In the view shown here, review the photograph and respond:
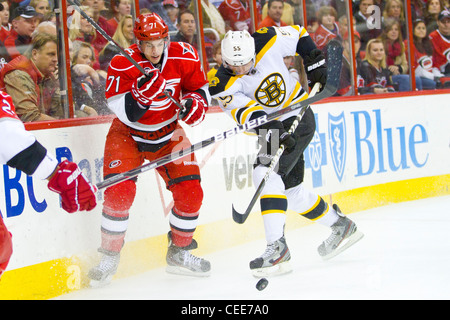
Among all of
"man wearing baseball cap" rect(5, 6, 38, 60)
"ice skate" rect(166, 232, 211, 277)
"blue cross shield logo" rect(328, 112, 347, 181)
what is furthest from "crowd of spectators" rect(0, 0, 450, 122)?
"ice skate" rect(166, 232, 211, 277)

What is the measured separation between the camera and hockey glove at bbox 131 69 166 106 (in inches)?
115

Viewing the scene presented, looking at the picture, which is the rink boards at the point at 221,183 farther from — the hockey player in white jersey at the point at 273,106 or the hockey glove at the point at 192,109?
the hockey player in white jersey at the point at 273,106

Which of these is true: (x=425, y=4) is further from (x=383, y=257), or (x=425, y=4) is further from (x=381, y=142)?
(x=383, y=257)

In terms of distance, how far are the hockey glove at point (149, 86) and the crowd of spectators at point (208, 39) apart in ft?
2.32

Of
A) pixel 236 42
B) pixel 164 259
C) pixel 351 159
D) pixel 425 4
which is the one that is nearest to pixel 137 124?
pixel 236 42

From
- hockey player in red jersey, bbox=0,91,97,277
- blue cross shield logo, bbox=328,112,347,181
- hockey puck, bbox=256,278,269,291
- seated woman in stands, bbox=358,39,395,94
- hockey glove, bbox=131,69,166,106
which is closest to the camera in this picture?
hockey player in red jersey, bbox=0,91,97,277

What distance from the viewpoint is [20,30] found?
135 inches

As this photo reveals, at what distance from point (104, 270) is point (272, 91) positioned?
1.12 meters

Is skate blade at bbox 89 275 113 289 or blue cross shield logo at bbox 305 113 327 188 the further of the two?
blue cross shield logo at bbox 305 113 327 188

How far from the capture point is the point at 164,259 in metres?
3.61

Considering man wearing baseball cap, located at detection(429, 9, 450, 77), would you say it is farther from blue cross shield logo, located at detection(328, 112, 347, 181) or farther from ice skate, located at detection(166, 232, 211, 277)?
ice skate, located at detection(166, 232, 211, 277)

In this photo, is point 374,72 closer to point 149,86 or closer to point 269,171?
point 269,171

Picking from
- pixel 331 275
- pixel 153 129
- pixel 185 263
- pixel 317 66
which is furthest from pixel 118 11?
pixel 331 275

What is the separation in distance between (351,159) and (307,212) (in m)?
1.55
